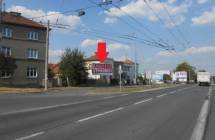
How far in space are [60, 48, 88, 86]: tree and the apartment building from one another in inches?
207

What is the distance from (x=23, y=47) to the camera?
6072 cm

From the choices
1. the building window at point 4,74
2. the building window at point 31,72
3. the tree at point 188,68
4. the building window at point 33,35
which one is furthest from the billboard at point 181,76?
the building window at point 4,74

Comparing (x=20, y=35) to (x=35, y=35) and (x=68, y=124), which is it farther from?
(x=68, y=124)

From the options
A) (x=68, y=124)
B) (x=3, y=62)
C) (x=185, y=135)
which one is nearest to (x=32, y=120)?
(x=68, y=124)

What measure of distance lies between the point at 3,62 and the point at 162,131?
42239mm

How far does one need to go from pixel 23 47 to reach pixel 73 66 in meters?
10.5

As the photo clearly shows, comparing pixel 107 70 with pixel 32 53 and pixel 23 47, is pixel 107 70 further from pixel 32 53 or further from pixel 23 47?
pixel 23 47

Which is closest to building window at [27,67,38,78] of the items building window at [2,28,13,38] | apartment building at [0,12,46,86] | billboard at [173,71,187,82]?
apartment building at [0,12,46,86]

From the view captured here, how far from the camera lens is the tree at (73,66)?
67250mm

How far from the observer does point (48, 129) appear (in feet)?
35.9

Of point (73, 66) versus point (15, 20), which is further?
point (73, 66)

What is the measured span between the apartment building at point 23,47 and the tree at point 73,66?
5248 mm

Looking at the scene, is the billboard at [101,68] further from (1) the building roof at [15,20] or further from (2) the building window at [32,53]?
(1) the building roof at [15,20]

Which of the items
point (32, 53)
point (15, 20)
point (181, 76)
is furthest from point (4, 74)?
point (181, 76)
